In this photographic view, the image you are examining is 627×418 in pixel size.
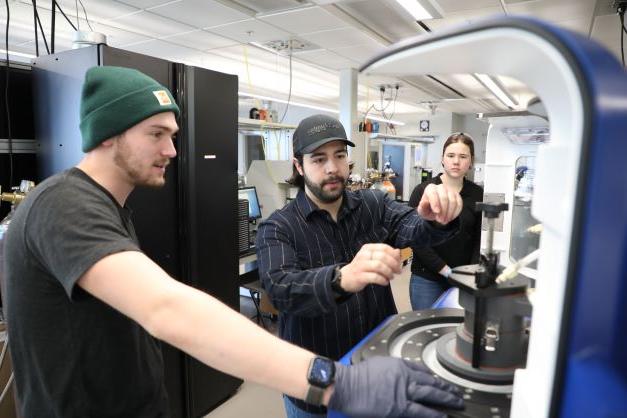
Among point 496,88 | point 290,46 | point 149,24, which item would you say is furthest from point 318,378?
point 496,88

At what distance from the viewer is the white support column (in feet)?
16.8

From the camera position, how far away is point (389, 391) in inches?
24.2

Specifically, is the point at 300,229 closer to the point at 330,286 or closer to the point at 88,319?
the point at 330,286

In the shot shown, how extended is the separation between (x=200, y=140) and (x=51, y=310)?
4.32 feet

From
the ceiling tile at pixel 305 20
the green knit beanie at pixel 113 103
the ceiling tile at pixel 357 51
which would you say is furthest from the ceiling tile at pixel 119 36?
the green knit beanie at pixel 113 103

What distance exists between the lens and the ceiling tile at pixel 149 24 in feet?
11.8

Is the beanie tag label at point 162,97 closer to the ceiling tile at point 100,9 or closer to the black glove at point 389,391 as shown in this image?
the black glove at point 389,391

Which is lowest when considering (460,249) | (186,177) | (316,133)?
(460,249)

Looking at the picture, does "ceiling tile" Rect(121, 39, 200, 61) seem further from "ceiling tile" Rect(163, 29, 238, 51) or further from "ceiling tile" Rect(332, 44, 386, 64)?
"ceiling tile" Rect(332, 44, 386, 64)

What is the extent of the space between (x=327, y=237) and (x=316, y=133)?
331 mm

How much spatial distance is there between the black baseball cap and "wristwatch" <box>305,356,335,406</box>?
77 cm

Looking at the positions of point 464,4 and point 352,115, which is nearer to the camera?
point 464,4

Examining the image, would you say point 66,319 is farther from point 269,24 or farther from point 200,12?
point 269,24

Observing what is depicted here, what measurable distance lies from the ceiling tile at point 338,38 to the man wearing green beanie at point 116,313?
310cm
